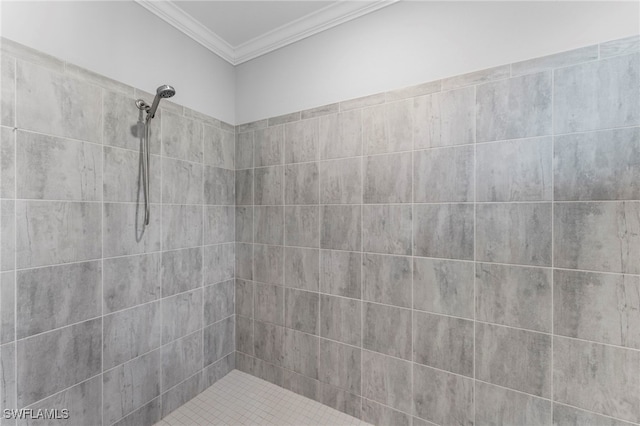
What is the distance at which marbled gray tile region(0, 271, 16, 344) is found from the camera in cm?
100

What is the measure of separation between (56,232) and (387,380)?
5.56 feet

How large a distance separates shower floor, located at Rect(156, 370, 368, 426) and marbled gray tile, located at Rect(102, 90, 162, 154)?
4.94 feet

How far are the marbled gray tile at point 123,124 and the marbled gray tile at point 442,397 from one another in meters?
1.84

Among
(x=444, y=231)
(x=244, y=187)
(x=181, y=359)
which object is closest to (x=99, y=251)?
(x=181, y=359)

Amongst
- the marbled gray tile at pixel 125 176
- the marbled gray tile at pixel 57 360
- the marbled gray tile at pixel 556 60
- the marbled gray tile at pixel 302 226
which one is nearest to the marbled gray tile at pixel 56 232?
the marbled gray tile at pixel 125 176

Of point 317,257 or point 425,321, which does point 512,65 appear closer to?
point 425,321

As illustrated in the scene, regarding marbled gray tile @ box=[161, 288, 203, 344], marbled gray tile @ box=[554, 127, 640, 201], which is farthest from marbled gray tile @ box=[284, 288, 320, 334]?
marbled gray tile @ box=[554, 127, 640, 201]

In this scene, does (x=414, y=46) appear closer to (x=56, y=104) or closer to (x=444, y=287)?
(x=444, y=287)

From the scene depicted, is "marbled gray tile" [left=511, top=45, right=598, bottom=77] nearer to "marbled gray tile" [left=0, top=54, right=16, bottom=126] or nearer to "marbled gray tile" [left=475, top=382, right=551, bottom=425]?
"marbled gray tile" [left=475, top=382, right=551, bottom=425]

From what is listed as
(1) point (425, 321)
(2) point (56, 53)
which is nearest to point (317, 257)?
(1) point (425, 321)

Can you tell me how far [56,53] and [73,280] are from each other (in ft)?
3.17

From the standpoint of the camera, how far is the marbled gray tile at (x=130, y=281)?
4.31 feet

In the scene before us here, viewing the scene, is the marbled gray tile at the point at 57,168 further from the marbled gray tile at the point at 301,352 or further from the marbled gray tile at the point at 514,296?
the marbled gray tile at the point at 514,296

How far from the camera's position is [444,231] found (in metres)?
1.31
